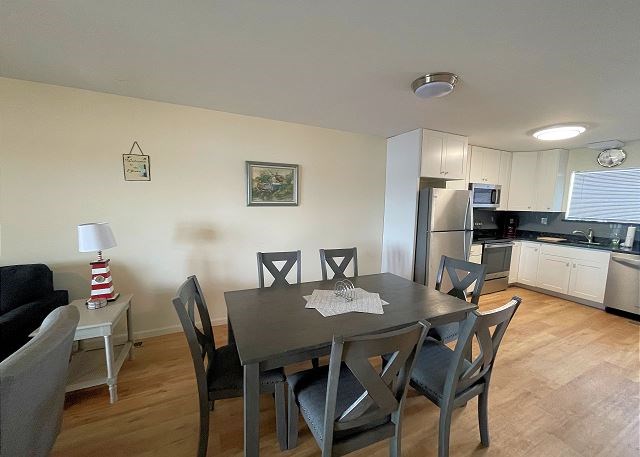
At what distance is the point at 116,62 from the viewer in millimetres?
1794

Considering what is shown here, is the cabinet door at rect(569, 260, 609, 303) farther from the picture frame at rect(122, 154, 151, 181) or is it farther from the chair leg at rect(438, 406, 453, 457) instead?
the picture frame at rect(122, 154, 151, 181)

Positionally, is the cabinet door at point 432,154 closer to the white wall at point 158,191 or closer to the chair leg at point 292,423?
the white wall at point 158,191

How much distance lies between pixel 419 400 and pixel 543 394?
3.27ft

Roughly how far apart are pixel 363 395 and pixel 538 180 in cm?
500

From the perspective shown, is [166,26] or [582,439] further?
[582,439]

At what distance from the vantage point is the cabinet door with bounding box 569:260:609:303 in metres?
3.56

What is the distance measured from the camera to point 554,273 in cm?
402

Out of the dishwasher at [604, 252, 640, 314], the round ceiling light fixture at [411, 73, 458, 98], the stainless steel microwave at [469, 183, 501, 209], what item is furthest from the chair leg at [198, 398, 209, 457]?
the dishwasher at [604, 252, 640, 314]

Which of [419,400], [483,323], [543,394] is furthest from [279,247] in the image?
[543,394]

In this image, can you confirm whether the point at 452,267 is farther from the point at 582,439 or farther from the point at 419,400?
the point at 582,439

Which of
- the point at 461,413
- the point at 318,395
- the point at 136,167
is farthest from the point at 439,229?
the point at 136,167

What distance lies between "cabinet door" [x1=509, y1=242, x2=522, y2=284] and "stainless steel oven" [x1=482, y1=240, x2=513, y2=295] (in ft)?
0.41

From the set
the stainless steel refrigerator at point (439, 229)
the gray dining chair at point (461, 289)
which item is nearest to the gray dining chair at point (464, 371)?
the gray dining chair at point (461, 289)

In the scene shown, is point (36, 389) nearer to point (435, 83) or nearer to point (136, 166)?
point (136, 166)
